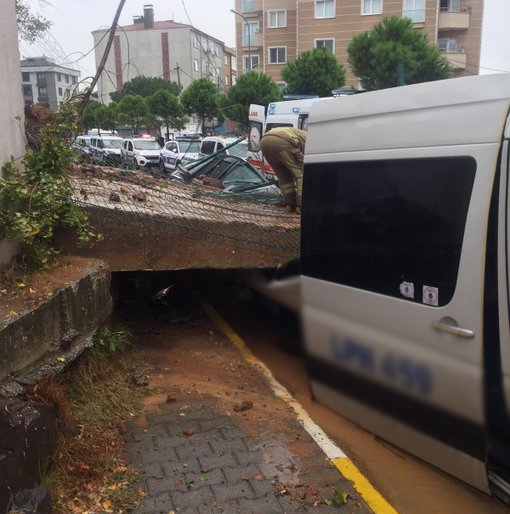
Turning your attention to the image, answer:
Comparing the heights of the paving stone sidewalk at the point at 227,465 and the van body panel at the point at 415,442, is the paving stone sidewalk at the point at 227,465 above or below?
below

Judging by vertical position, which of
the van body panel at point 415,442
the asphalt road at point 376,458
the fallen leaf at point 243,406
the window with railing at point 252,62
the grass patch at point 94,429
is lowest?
the asphalt road at point 376,458

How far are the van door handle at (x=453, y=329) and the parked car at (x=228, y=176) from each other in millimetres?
4704

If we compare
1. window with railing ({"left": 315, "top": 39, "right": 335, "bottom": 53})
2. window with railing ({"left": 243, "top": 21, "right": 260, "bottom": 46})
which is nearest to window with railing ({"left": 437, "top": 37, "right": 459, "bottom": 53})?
window with railing ({"left": 315, "top": 39, "right": 335, "bottom": 53})

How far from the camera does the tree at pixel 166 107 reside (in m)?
38.4

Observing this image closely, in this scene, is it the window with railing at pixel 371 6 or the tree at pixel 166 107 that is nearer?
the tree at pixel 166 107

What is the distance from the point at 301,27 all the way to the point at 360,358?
1621 inches

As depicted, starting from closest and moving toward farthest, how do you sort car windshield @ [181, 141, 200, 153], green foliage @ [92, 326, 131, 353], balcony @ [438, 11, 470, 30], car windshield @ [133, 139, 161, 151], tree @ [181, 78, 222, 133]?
green foliage @ [92, 326, 131, 353] < car windshield @ [181, 141, 200, 153] < car windshield @ [133, 139, 161, 151] < tree @ [181, 78, 222, 133] < balcony @ [438, 11, 470, 30]

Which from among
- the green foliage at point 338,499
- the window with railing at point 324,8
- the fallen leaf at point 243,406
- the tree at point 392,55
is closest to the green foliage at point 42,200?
the fallen leaf at point 243,406

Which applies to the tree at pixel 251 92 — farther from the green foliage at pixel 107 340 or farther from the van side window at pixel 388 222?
the van side window at pixel 388 222

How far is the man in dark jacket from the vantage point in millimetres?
5910

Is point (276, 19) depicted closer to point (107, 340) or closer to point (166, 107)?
point (166, 107)

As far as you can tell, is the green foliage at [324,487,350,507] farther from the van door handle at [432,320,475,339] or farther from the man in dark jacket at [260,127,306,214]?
the man in dark jacket at [260,127,306,214]

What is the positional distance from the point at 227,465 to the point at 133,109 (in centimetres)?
3791

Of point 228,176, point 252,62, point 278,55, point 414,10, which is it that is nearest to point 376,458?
point 228,176
